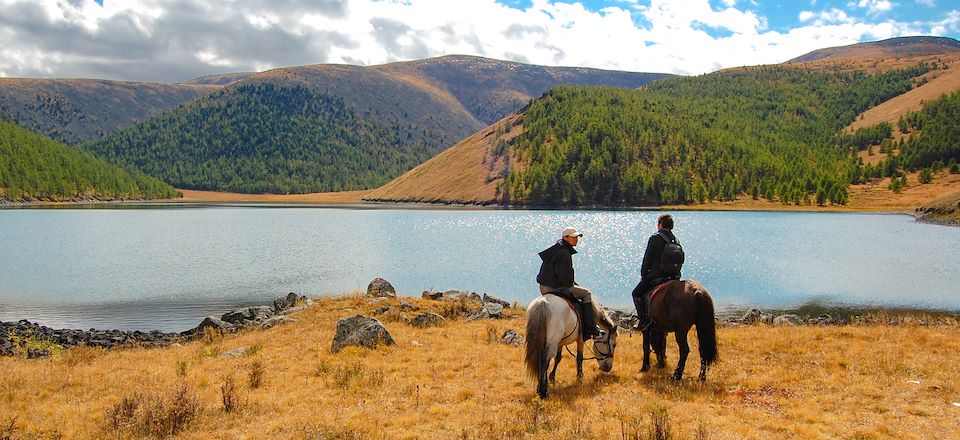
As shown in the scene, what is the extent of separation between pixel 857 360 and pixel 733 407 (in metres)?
6.89

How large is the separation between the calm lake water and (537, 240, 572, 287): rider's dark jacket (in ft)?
86.7

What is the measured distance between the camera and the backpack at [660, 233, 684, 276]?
16.3 meters

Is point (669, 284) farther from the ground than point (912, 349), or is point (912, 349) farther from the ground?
point (669, 284)

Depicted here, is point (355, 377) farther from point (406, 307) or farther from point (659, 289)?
point (406, 307)

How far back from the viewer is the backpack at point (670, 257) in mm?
16312

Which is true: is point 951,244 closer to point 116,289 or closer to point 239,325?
point 239,325

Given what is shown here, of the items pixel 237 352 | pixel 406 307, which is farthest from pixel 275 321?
pixel 237 352

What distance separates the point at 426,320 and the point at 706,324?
14.3m

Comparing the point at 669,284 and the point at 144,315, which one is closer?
the point at 669,284

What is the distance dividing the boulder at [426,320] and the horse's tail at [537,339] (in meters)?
12.6

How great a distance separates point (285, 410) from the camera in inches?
556

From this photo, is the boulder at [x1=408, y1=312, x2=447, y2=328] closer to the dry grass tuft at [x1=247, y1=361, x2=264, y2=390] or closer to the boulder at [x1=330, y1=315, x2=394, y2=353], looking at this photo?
the boulder at [x1=330, y1=315, x2=394, y2=353]

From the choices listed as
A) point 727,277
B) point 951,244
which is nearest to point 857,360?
point 727,277

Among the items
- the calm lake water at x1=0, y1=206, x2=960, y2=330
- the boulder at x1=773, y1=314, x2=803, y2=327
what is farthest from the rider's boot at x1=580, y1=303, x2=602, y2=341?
the calm lake water at x1=0, y1=206, x2=960, y2=330
